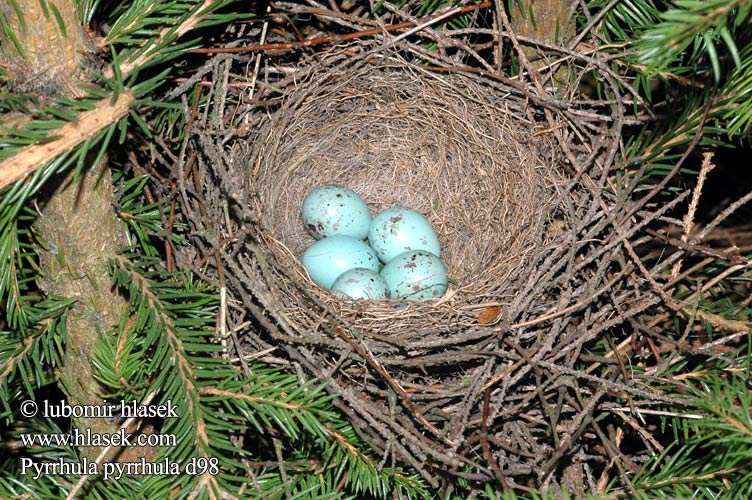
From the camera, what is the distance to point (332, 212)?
6.37ft

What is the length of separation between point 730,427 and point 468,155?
1074mm

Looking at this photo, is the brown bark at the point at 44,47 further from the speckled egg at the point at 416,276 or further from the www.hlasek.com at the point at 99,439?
the speckled egg at the point at 416,276

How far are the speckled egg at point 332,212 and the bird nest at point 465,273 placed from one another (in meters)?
0.07

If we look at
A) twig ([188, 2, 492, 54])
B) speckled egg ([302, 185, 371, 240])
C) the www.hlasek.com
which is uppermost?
twig ([188, 2, 492, 54])

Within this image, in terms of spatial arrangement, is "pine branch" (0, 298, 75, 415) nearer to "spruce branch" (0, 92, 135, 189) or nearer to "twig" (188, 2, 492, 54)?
"spruce branch" (0, 92, 135, 189)

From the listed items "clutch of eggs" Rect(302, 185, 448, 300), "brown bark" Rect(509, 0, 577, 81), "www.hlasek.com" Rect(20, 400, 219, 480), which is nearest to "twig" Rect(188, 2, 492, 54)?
"brown bark" Rect(509, 0, 577, 81)

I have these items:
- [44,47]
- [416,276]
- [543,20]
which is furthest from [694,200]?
[44,47]

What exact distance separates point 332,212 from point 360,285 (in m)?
0.30

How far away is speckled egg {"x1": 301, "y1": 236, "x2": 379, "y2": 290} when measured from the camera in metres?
1.85

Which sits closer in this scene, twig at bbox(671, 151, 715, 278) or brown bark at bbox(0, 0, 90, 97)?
brown bark at bbox(0, 0, 90, 97)

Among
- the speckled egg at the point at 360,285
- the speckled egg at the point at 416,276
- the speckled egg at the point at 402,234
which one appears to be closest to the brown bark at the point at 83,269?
the speckled egg at the point at 360,285

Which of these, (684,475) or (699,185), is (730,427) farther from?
(699,185)

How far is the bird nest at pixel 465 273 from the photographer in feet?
4.08

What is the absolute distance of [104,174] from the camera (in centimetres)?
106
